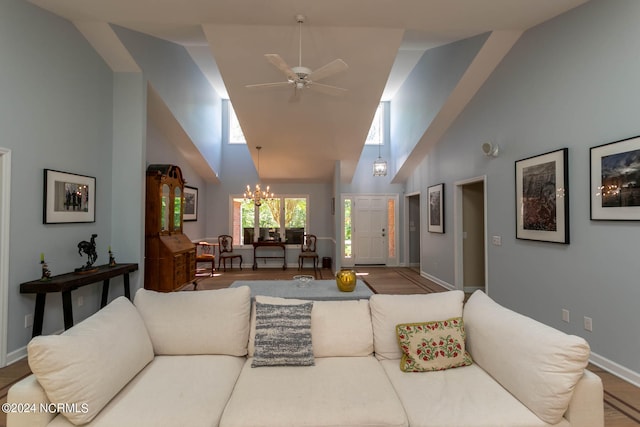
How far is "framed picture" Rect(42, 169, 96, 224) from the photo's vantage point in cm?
329

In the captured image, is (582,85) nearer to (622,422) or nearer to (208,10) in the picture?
(622,422)

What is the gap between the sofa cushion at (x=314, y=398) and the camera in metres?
1.50

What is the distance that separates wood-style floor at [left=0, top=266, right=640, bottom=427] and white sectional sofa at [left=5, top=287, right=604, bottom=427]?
3.41 ft

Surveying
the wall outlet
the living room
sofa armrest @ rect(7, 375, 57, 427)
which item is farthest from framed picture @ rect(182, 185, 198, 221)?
sofa armrest @ rect(7, 375, 57, 427)

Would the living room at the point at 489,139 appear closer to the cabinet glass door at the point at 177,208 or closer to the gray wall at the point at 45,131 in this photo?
the gray wall at the point at 45,131

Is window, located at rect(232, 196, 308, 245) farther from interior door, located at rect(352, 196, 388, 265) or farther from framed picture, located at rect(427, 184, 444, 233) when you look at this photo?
framed picture, located at rect(427, 184, 444, 233)

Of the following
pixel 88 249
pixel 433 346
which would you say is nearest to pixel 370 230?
pixel 88 249

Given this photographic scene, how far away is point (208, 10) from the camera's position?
126 inches

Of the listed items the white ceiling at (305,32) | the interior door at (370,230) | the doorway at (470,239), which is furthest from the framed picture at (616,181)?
the interior door at (370,230)

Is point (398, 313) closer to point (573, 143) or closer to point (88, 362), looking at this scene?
point (88, 362)

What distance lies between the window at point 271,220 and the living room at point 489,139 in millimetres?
3858

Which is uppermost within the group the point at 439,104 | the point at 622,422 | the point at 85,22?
the point at 85,22

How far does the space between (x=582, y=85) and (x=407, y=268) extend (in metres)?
5.73

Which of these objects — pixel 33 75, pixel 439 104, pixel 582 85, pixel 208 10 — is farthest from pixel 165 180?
pixel 582 85
